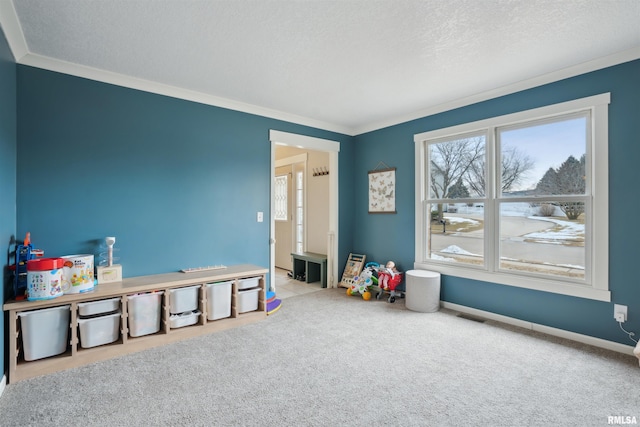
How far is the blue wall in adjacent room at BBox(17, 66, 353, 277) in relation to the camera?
2.68 meters

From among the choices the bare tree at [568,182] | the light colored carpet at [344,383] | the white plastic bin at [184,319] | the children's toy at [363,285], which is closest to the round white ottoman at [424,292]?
the light colored carpet at [344,383]

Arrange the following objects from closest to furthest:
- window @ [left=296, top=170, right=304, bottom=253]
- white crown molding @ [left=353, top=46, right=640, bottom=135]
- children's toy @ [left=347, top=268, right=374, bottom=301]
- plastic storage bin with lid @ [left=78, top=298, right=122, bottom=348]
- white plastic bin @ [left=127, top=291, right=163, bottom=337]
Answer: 1. plastic storage bin with lid @ [left=78, top=298, right=122, bottom=348]
2. white crown molding @ [left=353, top=46, right=640, bottom=135]
3. white plastic bin @ [left=127, top=291, right=163, bottom=337]
4. children's toy @ [left=347, top=268, right=374, bottom=301]
5. window @ [left=296, top=170, right=304, bottom=253]

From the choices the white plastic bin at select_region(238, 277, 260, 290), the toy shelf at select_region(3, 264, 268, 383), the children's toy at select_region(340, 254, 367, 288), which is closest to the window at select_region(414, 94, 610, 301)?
the children's toy at select_region(340, 254, 367, 288)

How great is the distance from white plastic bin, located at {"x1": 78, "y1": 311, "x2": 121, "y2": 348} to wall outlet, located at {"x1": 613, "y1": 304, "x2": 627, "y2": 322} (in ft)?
13.8

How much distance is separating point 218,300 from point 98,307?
3.28 feet

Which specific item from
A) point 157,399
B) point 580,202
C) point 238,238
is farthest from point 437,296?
point 157,399

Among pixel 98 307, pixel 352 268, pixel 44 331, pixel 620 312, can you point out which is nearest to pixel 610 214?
pixel 620 312

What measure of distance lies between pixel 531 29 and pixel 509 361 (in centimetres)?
250

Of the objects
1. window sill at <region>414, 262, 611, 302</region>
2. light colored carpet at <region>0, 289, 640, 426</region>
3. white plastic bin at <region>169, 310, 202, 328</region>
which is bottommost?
light colored carpet at <region>0, 289, 640, 426</region>

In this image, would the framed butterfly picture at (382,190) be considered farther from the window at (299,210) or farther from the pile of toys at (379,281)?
the window at (299,210)

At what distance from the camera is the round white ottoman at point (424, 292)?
3.64 meters

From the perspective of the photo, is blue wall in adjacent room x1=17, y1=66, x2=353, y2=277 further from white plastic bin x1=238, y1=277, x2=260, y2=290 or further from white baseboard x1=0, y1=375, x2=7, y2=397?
white baseboard x1=0, y1=375, x2=7, y2=397

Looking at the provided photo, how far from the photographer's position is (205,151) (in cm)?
358

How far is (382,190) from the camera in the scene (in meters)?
4.63
